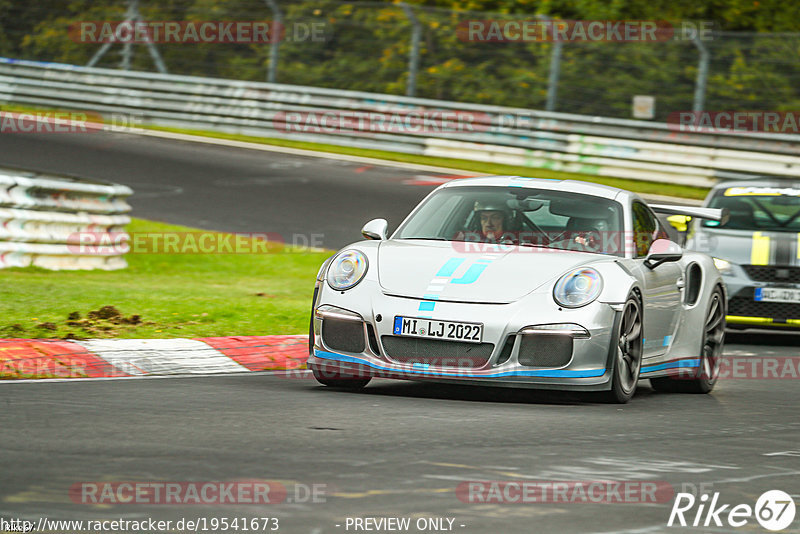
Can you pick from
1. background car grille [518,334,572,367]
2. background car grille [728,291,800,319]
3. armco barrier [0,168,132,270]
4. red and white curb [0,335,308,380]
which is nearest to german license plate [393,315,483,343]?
background car grille [518,334,572,367]

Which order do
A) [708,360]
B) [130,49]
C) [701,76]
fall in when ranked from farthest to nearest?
[130,49]
[701,76]
[708,360]

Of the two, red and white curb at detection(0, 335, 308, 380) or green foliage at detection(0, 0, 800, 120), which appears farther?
green foliage at detection(0, 0, 800, 120)

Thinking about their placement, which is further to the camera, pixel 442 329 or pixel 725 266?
pixel 725 266

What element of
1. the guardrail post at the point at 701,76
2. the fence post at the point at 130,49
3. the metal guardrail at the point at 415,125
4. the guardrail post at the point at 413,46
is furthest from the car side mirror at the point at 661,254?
the fence post at the point at 130,49

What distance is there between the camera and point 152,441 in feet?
19.2

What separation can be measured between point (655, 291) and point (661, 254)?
0.78ft

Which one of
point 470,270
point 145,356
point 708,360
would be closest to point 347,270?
point 470,270

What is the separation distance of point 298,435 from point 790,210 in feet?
26.4

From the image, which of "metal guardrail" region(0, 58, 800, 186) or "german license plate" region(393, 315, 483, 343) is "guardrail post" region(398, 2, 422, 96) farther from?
"german license plate" region(393, 315, 483, 343)

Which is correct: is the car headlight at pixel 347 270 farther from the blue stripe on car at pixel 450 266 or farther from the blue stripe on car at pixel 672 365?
the blue stripe on car at pixel 672 365

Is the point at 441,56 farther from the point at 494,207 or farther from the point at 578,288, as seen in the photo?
the point at 578,288

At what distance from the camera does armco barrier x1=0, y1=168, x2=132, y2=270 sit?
43.6ft

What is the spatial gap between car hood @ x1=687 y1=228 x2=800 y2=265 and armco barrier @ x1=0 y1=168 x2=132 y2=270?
19.4 feet

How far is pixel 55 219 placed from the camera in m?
13.6
